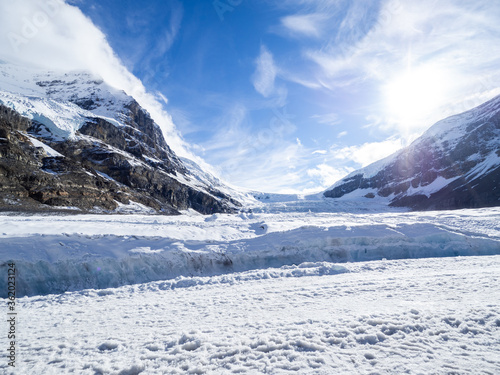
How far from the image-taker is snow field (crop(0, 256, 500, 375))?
4.14 meters

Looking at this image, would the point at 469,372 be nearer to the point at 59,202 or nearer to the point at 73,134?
the point at 59,202

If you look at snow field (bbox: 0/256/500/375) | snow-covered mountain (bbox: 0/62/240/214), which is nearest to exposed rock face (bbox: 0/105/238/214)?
snow-covered mountain (bbox: 0/62/240/214)

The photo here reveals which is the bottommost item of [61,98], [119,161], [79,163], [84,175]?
[84,175]

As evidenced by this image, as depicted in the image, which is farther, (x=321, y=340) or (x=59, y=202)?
(x=59, y=202)

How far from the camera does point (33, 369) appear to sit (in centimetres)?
423

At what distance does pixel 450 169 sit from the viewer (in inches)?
4646

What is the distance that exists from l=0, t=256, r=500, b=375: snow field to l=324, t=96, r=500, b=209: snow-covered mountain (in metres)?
92.2

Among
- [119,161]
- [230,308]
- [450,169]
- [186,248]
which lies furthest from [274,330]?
[450,169]

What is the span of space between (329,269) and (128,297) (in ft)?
29.4

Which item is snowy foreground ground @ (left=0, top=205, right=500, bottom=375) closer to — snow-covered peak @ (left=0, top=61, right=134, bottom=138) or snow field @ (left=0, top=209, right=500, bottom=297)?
snow field @ (left=0, top=209, right=500, bottom=297)

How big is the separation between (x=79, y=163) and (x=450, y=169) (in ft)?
502

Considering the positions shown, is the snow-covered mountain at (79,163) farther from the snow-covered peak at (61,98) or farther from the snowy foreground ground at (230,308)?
the snowy foreground ground at (230,308)

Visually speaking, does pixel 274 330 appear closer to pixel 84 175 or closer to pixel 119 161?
pixel 84 175

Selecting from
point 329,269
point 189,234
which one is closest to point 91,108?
point 189,234
